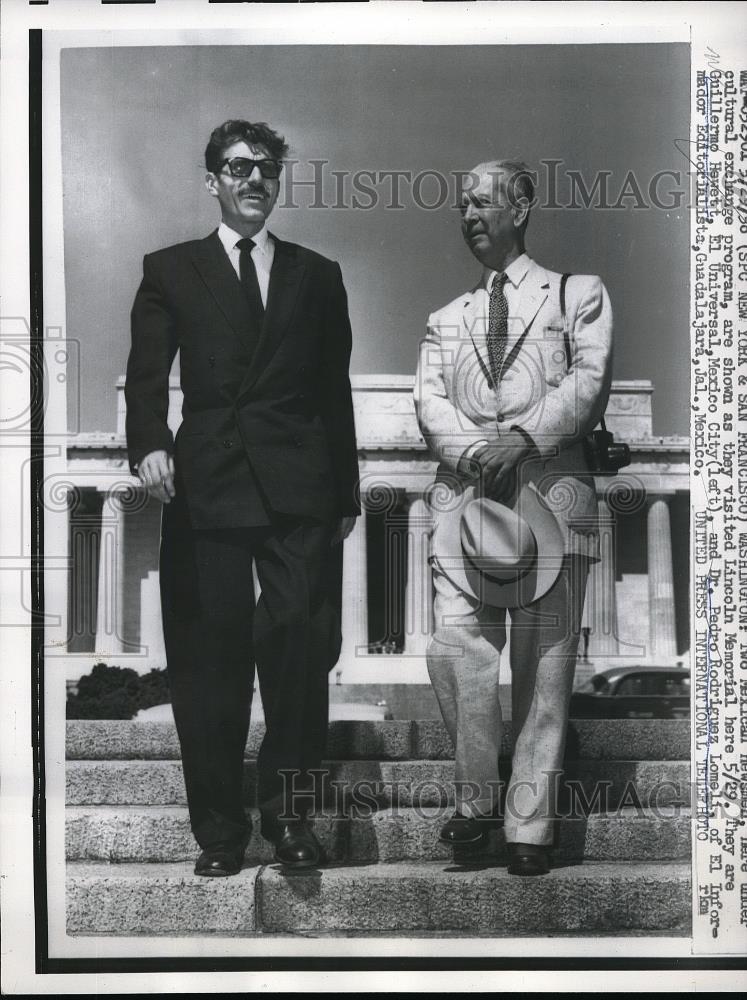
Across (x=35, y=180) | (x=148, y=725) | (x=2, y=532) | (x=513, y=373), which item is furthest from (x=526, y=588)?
(x=35, y=180)

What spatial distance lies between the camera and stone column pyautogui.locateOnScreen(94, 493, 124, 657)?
2162 millimetres

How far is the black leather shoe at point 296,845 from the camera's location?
5.43 metres

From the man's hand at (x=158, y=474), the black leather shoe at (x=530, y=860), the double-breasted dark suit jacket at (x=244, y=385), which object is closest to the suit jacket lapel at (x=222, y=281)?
the double-breasted dark suit jacket at (x=244, y=385)

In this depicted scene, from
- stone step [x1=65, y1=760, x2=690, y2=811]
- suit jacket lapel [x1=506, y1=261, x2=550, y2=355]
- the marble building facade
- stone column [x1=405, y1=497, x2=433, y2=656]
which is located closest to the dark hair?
the marble building facade

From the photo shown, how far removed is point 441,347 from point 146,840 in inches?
103

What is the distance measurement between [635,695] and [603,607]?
0.42 meters

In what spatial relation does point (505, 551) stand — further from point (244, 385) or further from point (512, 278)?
point (244, 385)

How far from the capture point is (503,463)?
5.58 meters

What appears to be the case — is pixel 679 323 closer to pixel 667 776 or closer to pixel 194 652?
pixel 667 776

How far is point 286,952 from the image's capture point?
545cm

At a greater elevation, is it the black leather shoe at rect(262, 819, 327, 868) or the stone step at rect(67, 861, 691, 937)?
the black leather shoe at rect(262, 819, 327, 868)

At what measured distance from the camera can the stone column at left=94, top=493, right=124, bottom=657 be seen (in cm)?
559

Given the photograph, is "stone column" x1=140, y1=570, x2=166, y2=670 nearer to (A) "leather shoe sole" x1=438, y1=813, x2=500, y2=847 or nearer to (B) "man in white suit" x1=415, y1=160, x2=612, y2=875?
(B) "man in white suit" x1=415, y1=160, x2=612, y2=875

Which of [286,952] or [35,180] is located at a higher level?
[35,180]
